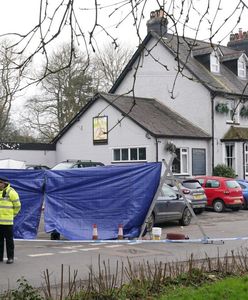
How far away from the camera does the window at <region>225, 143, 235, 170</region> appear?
3574 centimetres

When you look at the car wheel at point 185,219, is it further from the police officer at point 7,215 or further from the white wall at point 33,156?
the white wall at point 33,156

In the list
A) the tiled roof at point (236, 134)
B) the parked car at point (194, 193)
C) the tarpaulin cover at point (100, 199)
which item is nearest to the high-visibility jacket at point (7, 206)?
the tarpaulin cover at point (100, 199)

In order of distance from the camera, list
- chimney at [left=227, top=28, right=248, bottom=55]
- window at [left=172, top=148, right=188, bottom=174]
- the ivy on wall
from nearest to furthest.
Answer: window at [left=172, top=148, right=188, bottom=174] → the ivy on wall → chimney at [left=227, top=28, right=248, bottom=55]

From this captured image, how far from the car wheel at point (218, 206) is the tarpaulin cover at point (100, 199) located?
1039 centimetres

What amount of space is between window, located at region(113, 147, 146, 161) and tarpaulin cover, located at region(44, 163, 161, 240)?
1609cm

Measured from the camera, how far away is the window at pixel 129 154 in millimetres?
32406

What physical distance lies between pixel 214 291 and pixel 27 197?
32.1 feet

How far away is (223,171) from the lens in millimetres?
33844

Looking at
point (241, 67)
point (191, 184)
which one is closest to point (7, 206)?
point (191, 184)

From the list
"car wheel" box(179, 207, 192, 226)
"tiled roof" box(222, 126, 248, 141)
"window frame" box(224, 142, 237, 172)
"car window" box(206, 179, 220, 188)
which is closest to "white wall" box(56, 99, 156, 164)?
"car window" box(206, 179, 220, 188)

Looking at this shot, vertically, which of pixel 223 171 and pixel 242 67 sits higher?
pixel 242 67

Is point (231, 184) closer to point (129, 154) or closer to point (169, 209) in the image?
point (169, 209)

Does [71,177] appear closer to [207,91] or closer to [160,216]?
[160,216]

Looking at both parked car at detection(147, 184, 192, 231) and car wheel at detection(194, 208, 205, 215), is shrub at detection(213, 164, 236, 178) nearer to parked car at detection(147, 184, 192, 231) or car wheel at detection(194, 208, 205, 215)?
car wheel at detection(194, 208, 205, 215)
